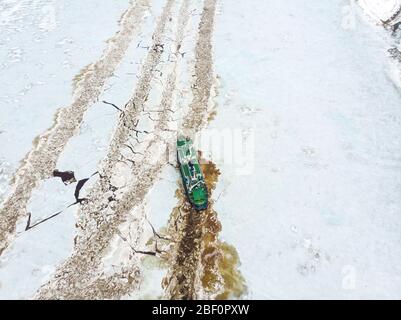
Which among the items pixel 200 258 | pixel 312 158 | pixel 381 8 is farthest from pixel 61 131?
pixel 381 8

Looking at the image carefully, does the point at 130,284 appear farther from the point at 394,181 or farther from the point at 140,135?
the point at 394,181

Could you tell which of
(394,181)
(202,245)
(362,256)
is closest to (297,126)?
(394,181)

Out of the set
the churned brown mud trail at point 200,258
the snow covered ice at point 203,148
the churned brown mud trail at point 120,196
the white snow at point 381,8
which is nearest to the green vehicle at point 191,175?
the churned brown mud trail at point 200,258

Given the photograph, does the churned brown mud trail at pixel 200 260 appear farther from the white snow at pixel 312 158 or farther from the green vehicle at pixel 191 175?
the green vehicle at pixel 191 175

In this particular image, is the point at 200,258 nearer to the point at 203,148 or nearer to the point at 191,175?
the point at 191,175

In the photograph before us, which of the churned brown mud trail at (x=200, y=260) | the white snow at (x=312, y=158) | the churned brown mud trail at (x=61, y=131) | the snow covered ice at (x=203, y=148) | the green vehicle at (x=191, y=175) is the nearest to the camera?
the churned brown mud trail at (x=200, y=260)

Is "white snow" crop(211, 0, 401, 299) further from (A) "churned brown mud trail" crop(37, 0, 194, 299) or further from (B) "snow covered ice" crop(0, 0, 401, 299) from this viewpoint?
(A) "churned brown mud trail" crop(37, 0, 194, 299)

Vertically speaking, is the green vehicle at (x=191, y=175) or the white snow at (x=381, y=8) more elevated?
the white snow at (x=381, y=8)
